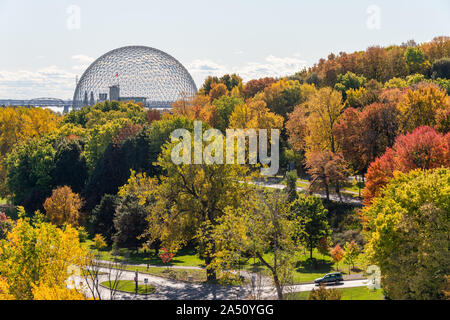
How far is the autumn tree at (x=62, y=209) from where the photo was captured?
58.2 m

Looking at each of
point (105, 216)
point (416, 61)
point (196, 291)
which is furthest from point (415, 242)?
point (416, 61)

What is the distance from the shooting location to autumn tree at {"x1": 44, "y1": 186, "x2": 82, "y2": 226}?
5822 cm

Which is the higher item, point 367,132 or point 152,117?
point 152,117

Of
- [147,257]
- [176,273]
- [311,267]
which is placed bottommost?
[147,257]

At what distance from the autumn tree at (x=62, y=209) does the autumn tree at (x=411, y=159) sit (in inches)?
1448

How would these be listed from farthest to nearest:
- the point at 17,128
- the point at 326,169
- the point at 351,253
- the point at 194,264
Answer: the point at 17,128
the point at 326,169
the point at 194,264
the point at 351,253

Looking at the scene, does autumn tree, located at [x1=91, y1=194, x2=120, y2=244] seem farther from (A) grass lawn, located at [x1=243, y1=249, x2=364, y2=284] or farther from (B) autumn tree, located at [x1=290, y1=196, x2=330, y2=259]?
(B) autumn tree, located at [x1=290, y1=196, x2=330, y2=259]

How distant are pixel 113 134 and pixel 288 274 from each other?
163ft

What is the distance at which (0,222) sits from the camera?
5103 centimetres

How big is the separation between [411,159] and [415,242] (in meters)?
14.2

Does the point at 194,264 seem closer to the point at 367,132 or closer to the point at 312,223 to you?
the point at 312,223

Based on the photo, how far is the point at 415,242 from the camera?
28453mm
